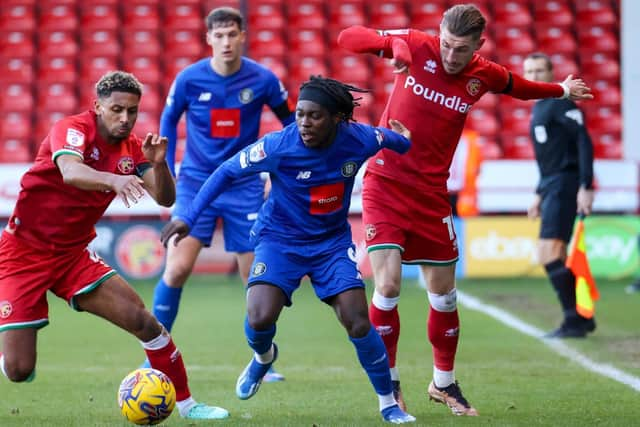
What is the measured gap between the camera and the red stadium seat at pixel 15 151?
1630 cm

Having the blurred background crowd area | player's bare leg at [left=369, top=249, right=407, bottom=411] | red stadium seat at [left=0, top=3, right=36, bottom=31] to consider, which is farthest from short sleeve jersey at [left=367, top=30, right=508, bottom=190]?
red stadium seat at [left=0, top=3, right=36, bottom=31]

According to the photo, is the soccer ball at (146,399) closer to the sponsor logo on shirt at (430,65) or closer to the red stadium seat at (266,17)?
the sponsor logo on shirt at (430,65)

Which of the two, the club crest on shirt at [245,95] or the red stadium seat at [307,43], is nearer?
the club crest on shirt at [245,95]

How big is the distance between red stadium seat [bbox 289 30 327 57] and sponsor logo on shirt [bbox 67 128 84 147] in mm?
12452

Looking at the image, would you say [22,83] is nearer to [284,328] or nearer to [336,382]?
[284,328]

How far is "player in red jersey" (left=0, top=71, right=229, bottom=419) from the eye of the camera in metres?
5.45

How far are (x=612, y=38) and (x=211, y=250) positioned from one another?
7842 millimetres

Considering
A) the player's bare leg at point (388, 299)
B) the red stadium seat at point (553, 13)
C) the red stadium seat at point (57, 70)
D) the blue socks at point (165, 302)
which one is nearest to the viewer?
the player's bare leg at point (388, 299)

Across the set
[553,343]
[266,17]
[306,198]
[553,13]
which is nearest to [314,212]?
[306,198]

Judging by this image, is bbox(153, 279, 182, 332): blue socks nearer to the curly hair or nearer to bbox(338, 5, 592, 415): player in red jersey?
bbox(338, 5, 592, 415): player in red jersey

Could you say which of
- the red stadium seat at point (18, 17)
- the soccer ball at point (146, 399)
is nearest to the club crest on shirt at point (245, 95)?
the soccer ball at point (146, 399)

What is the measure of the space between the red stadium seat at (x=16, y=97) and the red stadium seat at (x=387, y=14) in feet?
18.4

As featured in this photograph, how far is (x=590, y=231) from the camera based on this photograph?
44.9ft

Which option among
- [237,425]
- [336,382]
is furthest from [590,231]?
[237,425]
